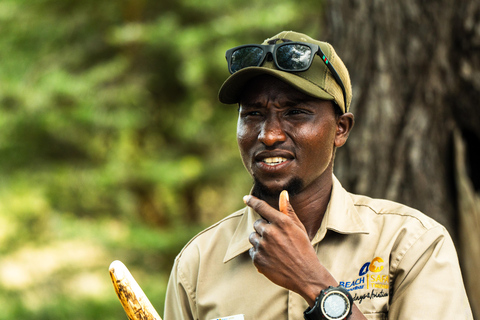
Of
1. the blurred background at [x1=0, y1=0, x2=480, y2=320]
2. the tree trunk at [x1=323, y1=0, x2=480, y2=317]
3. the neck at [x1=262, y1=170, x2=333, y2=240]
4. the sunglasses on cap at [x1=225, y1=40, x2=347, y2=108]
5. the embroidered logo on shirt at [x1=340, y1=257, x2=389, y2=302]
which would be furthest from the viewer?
the blurred background at [x1=0, y1=0, x2=480, y2=320]

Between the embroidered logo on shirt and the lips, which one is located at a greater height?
the lips

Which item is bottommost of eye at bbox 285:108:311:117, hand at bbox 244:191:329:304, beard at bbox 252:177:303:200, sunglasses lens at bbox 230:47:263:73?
hand at bbox 244:191:329:304

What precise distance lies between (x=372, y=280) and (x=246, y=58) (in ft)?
3.28

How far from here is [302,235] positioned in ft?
6.17

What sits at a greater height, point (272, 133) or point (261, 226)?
point (272, 133)

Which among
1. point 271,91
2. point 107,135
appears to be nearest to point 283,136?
point 271,91

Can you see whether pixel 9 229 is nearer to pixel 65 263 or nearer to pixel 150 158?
pixel 65 263

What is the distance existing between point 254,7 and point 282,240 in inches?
278

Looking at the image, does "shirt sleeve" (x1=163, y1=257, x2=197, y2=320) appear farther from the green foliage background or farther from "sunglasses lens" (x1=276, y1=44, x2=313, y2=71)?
the green foliage background

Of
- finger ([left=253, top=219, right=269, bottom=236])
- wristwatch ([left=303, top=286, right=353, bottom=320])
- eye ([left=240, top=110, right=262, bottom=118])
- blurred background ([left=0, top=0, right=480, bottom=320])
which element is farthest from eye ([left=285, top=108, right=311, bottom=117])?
blurred background ([left=0, top=0, right=480, bottom=320])

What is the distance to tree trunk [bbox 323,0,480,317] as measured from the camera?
11.8 feet

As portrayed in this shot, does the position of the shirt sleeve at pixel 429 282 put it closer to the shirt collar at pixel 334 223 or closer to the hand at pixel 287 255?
the shirt collar at pixel 334 223

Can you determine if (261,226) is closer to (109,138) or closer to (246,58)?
(246,58)

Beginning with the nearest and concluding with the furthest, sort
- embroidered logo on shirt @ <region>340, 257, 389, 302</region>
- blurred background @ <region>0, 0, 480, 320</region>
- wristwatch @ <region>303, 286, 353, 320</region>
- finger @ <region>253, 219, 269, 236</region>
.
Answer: wristwatch @ <region>303, 286, 353, 320</region> → finger @ <region>253, 219, 269, 236</region> → embroidered logo on shirt @ <region>340, 257, 389, 302</region> → blurred background @ <region>0, 0, 480, 320</region>
